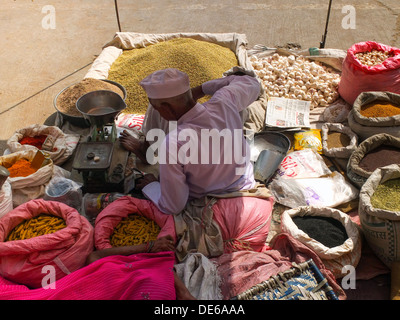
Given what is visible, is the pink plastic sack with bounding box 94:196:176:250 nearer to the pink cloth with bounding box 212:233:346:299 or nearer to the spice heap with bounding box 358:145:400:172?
the pink cloth with bounding box 212:233:346:299

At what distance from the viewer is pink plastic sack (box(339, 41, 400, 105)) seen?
10.5 ft

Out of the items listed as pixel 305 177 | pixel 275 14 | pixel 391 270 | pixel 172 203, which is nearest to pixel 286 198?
pixel 305 177

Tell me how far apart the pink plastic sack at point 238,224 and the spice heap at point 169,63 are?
1.50 metres

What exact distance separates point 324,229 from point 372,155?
81 cm

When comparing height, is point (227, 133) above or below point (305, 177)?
above

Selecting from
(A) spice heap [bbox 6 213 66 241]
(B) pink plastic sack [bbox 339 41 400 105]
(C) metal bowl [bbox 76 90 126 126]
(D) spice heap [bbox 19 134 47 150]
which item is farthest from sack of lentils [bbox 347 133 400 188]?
(D) spice heap [bbox 19 134 47 150]

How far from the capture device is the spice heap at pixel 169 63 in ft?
11.7

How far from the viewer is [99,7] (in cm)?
605

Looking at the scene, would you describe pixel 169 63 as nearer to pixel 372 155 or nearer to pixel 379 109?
pixel 379 109

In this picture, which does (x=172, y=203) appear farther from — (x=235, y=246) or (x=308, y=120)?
(x=308, y=120)

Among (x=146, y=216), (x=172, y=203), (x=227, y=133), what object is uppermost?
(x=227, y=133)

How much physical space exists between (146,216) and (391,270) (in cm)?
148

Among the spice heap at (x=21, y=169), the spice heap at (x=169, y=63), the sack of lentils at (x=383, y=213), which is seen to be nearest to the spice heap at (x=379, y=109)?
the sack of lentils at (x=383, y=213)

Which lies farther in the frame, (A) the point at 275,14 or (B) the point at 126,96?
(A) the point at 275,14
